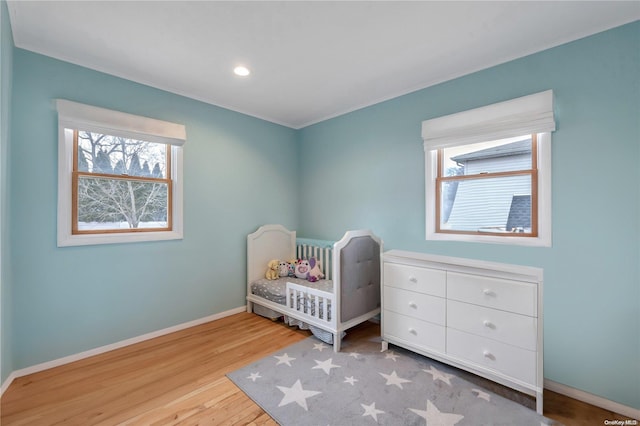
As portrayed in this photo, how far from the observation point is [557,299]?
199 cm

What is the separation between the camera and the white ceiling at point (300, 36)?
1680 mm

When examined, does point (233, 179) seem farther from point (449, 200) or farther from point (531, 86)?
point (531, 86)

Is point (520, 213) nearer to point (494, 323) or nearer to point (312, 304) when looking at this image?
point (494, 323)

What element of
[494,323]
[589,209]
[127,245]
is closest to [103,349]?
[127,245]

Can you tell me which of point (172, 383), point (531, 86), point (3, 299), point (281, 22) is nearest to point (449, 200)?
point (531, 86)

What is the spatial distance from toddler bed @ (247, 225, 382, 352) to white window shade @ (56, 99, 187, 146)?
141cm

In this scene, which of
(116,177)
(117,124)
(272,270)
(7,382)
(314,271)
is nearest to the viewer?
(7,382)

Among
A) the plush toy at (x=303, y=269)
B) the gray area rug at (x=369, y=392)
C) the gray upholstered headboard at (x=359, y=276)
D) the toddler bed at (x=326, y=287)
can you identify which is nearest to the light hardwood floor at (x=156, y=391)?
the gray area rug at (x=369, y=392)

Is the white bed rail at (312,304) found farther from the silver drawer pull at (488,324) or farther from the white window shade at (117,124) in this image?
the white window shade at (117,124)

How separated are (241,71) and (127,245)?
6.20 feet

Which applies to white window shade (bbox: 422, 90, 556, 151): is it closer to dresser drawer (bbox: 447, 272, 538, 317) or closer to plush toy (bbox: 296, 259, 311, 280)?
dresser drawer (bbox: 447, 272, 538, 317)

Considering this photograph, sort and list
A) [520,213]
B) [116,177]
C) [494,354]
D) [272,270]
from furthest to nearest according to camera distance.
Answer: [272,270] < [116,177] < [520,213] < [494,354]

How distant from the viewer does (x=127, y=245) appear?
2.55 metres

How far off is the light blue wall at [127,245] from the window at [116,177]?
8 cm
